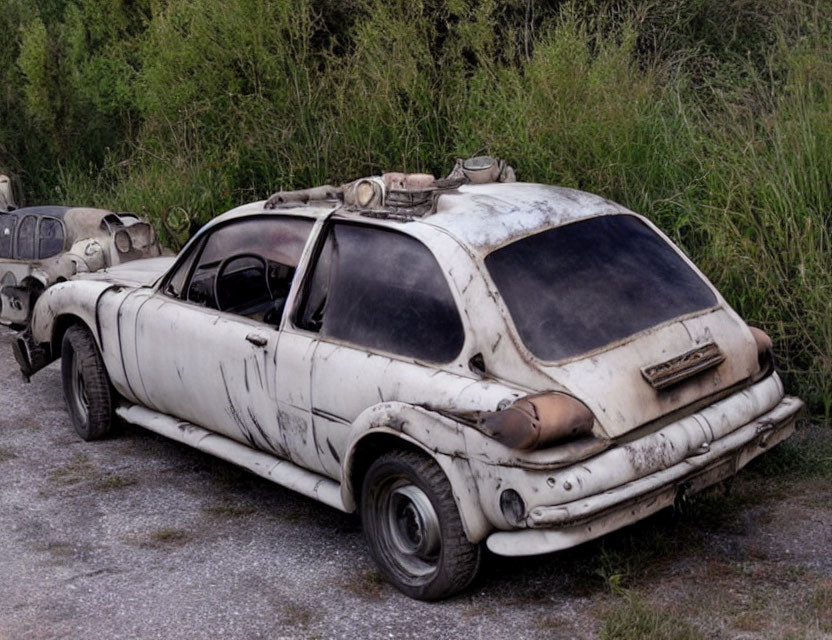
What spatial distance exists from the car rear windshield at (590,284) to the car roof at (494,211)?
2.1 inches

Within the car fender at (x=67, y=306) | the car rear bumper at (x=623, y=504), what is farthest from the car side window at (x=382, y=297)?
the car fender at (x=67, y=306)

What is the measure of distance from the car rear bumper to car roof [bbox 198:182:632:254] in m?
1.16

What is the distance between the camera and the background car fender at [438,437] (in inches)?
172

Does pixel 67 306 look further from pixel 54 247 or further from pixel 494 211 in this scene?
pixel 494 211

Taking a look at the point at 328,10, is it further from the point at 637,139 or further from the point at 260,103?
the point at 637,139

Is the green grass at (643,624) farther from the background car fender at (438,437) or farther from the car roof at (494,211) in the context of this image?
the car roof at (494,211)

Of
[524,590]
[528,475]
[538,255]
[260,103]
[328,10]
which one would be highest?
[328,10]

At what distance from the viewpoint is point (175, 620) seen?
461 cm

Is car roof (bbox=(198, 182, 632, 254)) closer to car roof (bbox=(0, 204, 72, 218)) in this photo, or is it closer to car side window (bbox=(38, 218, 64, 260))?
car side window (bbox=(38, 218, 64, 260))

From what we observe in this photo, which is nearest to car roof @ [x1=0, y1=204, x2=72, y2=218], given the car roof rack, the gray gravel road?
the gray gravel road

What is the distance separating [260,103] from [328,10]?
1.37 meters

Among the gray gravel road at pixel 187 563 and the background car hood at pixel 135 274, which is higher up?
the background car hood at pixel 135 274

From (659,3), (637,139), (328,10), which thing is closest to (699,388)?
(637,139)

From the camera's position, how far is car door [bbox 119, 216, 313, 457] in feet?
17.8
